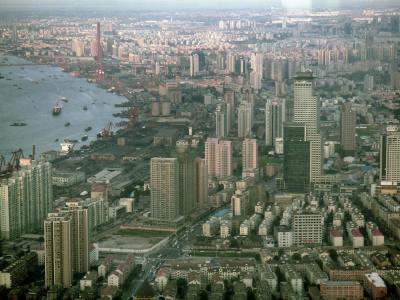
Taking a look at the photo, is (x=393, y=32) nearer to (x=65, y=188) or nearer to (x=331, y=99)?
(x=331, y=99)

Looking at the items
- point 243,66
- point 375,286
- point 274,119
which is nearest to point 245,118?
point 274,119

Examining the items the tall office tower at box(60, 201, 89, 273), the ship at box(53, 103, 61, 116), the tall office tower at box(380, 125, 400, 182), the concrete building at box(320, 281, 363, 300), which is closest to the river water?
the ship at box(53, 103, 61, 116)

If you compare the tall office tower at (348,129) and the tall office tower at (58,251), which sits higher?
the tall office tower at (348,129)

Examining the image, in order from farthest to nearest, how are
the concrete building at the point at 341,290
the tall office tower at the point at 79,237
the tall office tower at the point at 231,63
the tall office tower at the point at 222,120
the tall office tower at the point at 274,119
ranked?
1. the tall office tower at the point at 231,63
2. the tall office tower at the point at 222,120
3. the tall office tower at the point at 274,119
4. the tall office tower at the point at 79,237
5. the concrete building at the point at 341,290

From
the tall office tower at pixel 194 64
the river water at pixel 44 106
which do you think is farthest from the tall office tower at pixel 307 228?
the tall office tower at pixel 194 64

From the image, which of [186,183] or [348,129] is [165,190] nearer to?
[186,183]

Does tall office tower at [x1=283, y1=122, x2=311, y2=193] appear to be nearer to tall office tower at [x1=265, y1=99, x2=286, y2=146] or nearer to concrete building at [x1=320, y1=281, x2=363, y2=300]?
tall office tower at [x1=265, y1=99, x2=286, y2=146]

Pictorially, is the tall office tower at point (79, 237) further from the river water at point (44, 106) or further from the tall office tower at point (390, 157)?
the tall office tower at point (390, 157)
